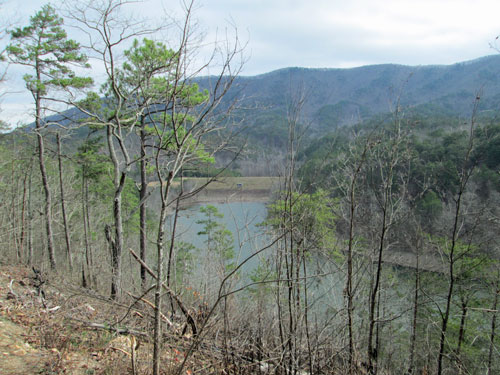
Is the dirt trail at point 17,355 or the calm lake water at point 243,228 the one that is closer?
the dirt trail at point 17,355

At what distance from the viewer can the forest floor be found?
348 centimetres

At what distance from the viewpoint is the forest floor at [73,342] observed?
11.4 ft

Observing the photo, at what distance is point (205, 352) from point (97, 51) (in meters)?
6.71

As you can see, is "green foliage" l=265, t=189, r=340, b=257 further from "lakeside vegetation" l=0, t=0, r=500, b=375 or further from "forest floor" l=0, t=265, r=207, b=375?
"forest floor" l=0, t=265, r=207, b=375

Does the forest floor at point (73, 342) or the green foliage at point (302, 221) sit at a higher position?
the green foliage at point (302, 221)

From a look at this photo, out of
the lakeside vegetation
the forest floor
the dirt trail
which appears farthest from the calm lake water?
the dirt trail

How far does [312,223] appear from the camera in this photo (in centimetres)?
480

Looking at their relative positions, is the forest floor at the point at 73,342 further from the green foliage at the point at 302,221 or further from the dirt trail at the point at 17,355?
the green foliage at the point at 302,221

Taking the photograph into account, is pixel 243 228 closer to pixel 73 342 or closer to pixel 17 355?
pixel 73 342

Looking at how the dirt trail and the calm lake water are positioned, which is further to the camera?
the calm lake water

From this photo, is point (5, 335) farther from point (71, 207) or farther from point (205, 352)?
point (71, 207)

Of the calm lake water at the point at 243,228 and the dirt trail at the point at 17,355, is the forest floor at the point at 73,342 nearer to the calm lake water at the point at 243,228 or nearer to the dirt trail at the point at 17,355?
the dirt trail at the point at 17,355

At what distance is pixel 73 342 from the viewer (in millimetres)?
4344

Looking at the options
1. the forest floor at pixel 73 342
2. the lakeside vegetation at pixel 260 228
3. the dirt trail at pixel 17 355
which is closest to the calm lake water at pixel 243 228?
the lakeside vegetation at pixel 260 228
